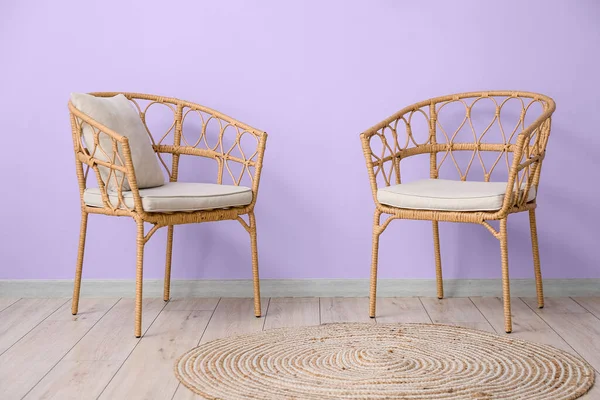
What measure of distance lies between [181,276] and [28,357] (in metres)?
0.85

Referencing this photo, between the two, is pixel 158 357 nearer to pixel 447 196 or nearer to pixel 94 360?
pixel 94 360

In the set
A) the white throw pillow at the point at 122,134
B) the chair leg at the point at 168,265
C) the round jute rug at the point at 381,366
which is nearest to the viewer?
the round jute rug at the point at 381,366

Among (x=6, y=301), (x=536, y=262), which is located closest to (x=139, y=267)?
(x=6, y=301)

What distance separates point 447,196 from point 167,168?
3.59 feet

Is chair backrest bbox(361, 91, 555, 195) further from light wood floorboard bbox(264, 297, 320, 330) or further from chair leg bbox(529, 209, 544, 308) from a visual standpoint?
light wood floorboard bbox(264, 297, 320, 330)

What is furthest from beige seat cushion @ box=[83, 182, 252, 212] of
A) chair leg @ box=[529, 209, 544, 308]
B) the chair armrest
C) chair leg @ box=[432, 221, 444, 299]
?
chair leg @ box=[529, 209, 544, 308]

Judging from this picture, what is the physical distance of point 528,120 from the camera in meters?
2.85

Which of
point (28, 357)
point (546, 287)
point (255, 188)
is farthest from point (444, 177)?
point (28, 357)

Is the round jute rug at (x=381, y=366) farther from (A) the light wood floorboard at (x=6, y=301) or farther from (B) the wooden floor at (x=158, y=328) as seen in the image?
(A) the light wood floorboard at (x=6, y=301)

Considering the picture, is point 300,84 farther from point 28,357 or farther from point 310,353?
point 28,357

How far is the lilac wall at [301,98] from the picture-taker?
2.85 m

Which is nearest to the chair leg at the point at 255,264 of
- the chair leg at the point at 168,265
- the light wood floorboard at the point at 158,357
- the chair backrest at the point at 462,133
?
the light wood floorboard at the point at 158,357

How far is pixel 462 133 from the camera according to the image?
2.89 meters

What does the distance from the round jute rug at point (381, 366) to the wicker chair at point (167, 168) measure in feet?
1.27
